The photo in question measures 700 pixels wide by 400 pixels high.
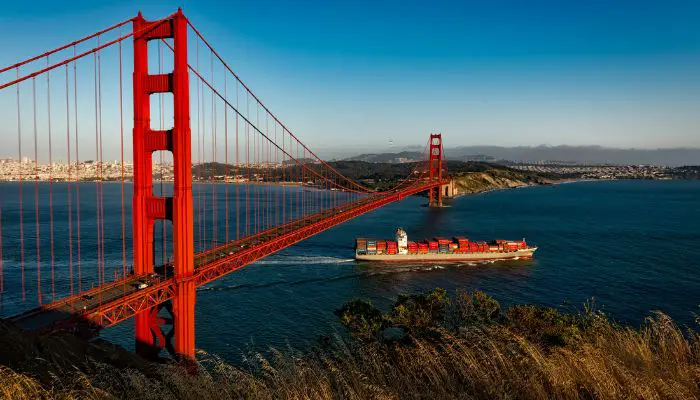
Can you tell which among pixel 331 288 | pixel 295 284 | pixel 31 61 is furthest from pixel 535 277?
pixel 31 61

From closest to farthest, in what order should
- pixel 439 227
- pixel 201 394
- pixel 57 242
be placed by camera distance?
pixel 201 394, pixel 57 242, pixel 439 227

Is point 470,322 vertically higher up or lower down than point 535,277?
higher up

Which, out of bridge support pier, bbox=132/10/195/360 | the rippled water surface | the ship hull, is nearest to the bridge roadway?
bridge support pier, bbox=132/10/195/360

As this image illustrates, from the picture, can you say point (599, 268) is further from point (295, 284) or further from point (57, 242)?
point (57, 242)

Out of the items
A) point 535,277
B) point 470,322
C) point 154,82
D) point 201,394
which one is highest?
point 154,82

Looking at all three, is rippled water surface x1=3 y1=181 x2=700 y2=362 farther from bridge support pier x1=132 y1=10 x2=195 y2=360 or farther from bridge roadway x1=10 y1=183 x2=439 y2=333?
bridge roadway x1=10 y1=183 x2=439 y2=333

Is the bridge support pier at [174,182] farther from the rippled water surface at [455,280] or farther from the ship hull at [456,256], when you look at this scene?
the ship hull at [456,256]
